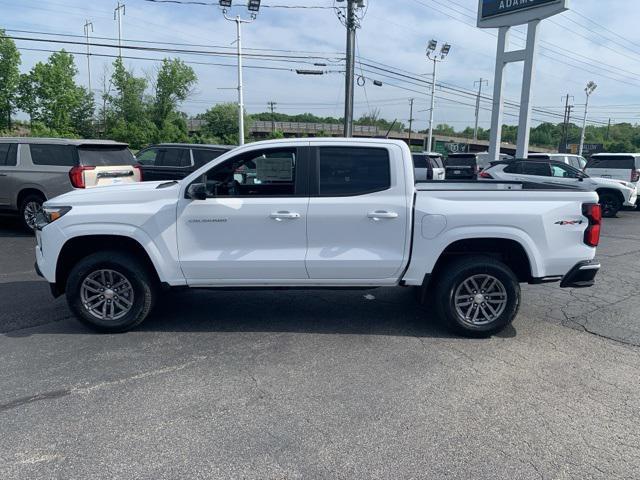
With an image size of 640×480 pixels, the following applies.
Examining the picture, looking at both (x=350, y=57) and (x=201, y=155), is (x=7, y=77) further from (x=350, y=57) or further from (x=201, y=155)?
(x=201, y=155)

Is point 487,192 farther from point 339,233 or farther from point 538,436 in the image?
point 538,436

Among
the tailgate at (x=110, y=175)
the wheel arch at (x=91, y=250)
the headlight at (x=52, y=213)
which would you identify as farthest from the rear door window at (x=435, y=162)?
the headlight at (x=52, y=213)

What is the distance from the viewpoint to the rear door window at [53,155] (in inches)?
374

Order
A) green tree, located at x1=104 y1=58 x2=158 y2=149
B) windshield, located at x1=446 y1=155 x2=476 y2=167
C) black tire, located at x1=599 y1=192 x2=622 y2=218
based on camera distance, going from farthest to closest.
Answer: green tree, located at x1=104 y1=58 x2=158 y2=149 < windshield, located at x1=446 y1=155 x2=476 y2=167 < black tire, located at x1=599 y1=192 x2=622 y2=218

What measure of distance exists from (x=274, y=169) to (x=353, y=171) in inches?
31.5

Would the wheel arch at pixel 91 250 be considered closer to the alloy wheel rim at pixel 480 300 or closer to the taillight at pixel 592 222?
the alloy wheel rim at pixel 480 300

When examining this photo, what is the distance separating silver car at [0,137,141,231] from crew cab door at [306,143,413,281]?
253 inches

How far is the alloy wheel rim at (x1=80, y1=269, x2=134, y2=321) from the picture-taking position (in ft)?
15.5

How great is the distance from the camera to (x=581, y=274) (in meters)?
4.69

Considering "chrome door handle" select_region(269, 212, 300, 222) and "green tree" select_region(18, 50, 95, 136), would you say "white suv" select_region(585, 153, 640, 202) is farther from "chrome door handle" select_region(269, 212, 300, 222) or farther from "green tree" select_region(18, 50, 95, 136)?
"green tree" select_region(18, 50, 95, 136)

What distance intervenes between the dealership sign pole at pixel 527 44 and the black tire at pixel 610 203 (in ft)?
20.6

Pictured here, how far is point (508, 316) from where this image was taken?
476 centimetres

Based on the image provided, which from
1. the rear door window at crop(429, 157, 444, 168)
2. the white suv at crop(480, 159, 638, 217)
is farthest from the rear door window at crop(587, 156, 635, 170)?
the rear door window at crop(429, 157, 444, 168)

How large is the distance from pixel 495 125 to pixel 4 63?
33.7 metres
